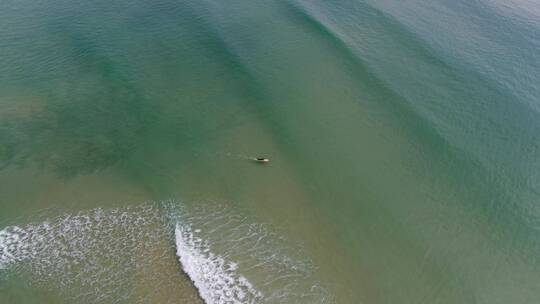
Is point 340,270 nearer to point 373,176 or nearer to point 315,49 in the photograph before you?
point 373,176

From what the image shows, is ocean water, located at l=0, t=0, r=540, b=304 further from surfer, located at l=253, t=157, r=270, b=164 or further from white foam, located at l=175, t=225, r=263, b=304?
surfer, located at l=253, t=157, r=270, b=164

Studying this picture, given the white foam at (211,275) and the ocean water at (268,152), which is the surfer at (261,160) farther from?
the white foam at (211,275)

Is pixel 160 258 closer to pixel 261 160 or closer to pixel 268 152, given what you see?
pixel 261 160

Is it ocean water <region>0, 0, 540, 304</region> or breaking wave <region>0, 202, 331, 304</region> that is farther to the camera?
ocean water <region>0, 0, 540, 304</region>

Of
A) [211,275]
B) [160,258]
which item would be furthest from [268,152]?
[160,258]

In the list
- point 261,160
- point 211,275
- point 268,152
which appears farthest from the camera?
point 268,152

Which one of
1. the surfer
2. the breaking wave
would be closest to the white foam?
the breaking wave
